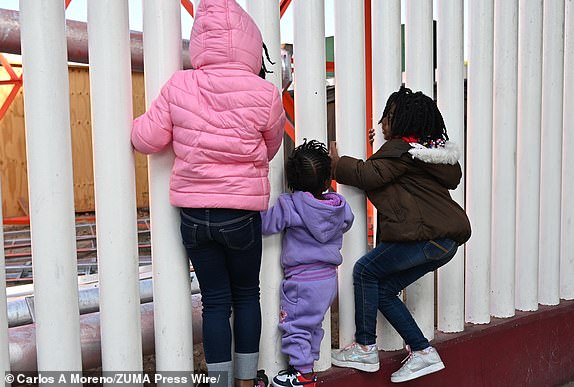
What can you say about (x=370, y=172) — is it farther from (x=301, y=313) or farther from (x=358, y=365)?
(x=358, y=365)

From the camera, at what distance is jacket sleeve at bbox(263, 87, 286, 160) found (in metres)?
2.44

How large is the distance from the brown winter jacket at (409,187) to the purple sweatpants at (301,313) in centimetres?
41

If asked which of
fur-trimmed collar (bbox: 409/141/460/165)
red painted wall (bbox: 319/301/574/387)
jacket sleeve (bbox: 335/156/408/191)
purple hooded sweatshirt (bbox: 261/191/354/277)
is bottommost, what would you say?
red painted wall (bbox: 319/301/574/387)

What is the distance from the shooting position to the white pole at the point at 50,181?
7.39 ft

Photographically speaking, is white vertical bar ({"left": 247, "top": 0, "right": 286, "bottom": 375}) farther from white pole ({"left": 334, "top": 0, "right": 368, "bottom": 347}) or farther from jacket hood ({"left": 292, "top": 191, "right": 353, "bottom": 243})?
white pole ({"left": 334, "top": 0, "right": 368, "bottom": 347})

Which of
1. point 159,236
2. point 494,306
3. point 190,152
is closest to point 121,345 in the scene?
point 159,236

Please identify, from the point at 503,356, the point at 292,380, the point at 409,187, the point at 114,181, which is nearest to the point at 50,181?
the point at 114,181

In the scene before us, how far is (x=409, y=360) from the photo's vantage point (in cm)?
299

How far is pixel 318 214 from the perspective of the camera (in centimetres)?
265

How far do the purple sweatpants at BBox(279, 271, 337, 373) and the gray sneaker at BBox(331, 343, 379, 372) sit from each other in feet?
0.90

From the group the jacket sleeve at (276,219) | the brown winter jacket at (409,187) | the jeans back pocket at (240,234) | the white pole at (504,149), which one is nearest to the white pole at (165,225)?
the jeans back pocket at (240,234)

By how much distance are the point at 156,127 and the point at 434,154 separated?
1.16m

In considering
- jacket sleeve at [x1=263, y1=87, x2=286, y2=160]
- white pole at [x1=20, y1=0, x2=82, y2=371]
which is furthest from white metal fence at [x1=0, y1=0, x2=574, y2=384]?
jacket sleeve at [x1=263, y1=87, x2=286, y2=160]

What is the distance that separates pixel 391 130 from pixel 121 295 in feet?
4.26
